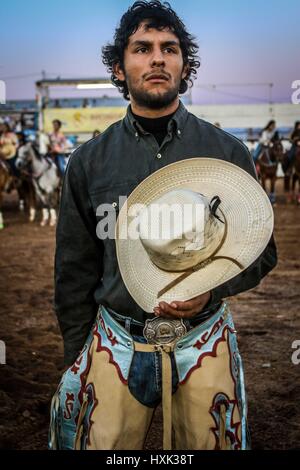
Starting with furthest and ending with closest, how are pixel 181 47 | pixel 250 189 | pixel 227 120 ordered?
1. pixel 227 120
2. pixel 181 47
3. pixel 250 189

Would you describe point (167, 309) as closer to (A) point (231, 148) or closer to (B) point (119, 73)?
(A) point (231, 148)

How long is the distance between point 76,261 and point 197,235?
0.67 meters

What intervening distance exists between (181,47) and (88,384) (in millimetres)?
1419

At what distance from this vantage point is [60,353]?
4.84 metres

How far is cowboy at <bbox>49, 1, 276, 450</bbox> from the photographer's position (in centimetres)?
187

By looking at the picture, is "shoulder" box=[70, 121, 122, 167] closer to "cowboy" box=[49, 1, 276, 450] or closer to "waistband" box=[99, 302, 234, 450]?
"cowboy" box=[49, 1, 276, 450]

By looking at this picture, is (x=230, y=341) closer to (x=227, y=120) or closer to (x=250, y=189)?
(x=250, y=189)

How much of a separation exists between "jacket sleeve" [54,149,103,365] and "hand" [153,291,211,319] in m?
0.46

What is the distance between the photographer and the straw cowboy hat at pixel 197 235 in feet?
5.79

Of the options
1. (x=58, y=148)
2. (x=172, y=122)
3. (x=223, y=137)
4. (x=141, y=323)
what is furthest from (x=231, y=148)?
(x=58, y=148)

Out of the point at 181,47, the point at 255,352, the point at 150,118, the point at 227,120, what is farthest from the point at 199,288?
the point at 227,120

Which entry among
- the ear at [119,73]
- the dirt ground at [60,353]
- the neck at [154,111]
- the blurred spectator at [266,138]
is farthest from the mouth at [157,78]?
the blurred spectator at [266,138]

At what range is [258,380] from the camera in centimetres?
421

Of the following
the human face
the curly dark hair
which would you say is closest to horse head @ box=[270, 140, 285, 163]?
the curly dark hair
